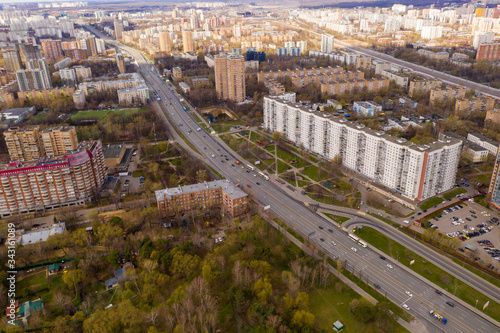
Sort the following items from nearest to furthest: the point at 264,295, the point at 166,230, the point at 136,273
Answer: the point at 264,295, the point at 136,273, the point at 166,230

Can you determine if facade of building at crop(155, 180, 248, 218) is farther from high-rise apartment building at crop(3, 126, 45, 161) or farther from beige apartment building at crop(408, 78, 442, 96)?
beige apartment building at crop(408, 78, 442, 96)

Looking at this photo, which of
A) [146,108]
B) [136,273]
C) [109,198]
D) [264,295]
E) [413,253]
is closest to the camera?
[264,295]

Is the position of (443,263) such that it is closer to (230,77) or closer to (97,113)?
(230,77)

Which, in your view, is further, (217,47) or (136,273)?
(217,47)

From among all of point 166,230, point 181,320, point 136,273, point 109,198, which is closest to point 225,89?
point 109,198

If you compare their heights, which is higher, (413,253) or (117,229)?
(117,229)

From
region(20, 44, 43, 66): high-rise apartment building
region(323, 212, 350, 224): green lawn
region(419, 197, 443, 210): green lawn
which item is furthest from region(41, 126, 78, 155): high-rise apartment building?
region(20, 44, 43, 66): high-rise apartment building

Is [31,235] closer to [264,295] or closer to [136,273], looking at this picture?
[136,273]
